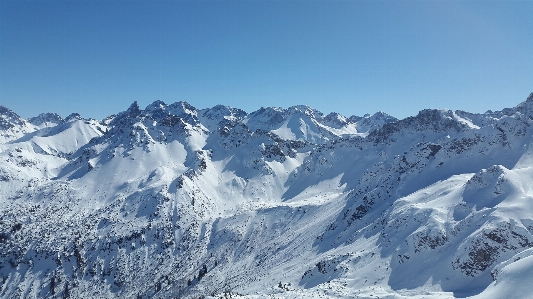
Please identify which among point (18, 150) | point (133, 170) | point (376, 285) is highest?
point (18, 150)

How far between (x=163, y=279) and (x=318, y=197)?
7244cm

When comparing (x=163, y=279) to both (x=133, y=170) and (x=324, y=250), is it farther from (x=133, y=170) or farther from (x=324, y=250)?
(x=133, y=170)

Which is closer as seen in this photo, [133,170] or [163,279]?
[163,279]

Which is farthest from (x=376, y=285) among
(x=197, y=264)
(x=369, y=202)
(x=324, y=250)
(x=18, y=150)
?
(x=18, y=150)

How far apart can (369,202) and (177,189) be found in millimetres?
85704

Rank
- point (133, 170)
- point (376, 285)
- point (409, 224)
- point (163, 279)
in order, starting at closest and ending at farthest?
point (376, 285) → point (409, 224) → point (163, 279) → point (133, 170)

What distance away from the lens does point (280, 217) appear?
432 feet

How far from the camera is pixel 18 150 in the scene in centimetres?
17988

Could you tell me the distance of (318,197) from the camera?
146m

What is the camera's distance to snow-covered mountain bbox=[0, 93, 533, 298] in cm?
6138

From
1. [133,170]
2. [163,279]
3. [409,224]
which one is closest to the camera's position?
[409,224]

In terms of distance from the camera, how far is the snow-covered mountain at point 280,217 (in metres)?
61.4

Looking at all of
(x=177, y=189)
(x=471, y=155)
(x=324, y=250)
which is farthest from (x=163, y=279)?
(x=471, y=155)

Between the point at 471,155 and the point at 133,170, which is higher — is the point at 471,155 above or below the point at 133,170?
below
